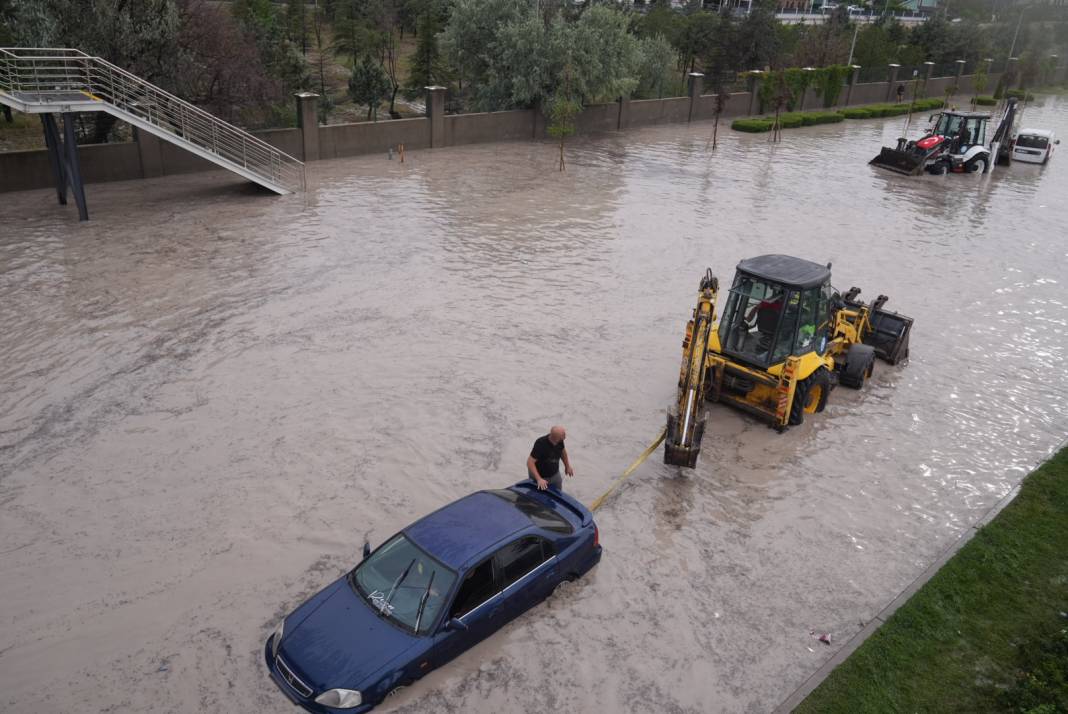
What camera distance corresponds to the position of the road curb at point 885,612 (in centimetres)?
782

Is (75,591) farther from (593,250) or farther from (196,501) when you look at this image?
(593,250)

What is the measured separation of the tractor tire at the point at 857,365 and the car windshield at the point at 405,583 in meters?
8.85

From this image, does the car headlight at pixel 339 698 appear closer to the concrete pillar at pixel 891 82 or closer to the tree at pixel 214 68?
the tree at pixel 214 68

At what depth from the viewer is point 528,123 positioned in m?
34.8

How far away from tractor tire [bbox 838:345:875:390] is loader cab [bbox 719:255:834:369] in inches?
55.6

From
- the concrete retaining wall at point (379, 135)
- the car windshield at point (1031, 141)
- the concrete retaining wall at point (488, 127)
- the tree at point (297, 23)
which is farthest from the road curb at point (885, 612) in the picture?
the tree at point (297, 23)

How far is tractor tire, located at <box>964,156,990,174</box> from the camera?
31797mm

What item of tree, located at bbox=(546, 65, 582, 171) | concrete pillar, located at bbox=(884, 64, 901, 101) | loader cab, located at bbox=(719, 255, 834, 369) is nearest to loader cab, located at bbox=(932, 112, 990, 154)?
tree, located at bbox=(546, 65, 582, 171)

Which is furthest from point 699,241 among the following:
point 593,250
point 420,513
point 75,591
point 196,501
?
point 75,591

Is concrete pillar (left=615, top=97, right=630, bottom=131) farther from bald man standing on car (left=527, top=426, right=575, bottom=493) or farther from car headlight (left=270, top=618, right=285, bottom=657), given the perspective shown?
car headlight (left=270, top=618, right=285, bottom=657)

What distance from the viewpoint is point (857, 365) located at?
13883 millimetres

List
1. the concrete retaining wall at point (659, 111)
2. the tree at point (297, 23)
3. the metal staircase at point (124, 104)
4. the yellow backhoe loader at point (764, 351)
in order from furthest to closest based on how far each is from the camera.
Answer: the tree at point (297, 23)
the concrete retaining wall at point (659, 111)
the metal staircase at point (124, 104)
the yellow backhoe loader at point (764, 351)

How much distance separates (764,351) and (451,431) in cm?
487

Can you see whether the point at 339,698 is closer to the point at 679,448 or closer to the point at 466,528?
the point at 466,528
